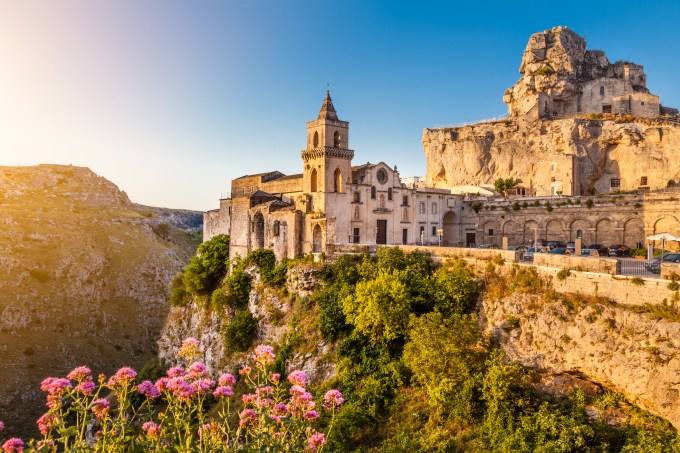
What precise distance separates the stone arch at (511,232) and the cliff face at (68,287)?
39.4 meters

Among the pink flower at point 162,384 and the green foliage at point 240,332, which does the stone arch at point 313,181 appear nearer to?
the green foliage at point 240,332

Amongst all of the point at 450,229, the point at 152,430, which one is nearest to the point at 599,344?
the point at 152,430

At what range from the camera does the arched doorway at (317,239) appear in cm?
3231

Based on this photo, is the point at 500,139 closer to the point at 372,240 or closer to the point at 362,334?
the point at 372,240

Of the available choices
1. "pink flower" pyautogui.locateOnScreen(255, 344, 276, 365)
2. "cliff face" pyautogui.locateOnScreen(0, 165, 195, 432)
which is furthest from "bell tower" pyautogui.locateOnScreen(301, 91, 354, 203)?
"cliff face" pyautogui.locateOnScreen(0, 165, 195, 432)

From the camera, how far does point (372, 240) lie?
40.0 metres

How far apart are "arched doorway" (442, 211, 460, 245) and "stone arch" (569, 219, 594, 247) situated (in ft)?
34.9

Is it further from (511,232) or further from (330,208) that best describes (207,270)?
(511,232)

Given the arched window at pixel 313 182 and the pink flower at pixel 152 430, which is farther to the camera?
the arched window at pixel 313 182

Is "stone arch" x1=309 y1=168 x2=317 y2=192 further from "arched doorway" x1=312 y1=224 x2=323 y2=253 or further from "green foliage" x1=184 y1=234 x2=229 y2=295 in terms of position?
"green foliage" x1=184 y1=234 x2=229 y2=295

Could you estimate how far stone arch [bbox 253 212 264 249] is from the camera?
124 ft

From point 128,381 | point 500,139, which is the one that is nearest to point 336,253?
point 128,381

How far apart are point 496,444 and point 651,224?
91.0 feet

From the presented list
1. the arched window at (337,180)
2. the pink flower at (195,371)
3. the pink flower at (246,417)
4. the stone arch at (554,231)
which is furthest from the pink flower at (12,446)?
the stone arch at (554,231)
